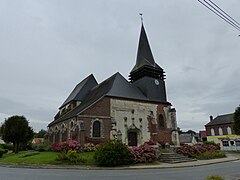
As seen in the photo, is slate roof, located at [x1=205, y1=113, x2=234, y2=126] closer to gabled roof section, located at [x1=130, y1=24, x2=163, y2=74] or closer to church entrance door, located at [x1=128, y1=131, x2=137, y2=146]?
gabled roof section, located at [x1=130, y1=24, x2=163, y2=74]

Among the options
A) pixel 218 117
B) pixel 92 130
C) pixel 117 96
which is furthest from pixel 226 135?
pixel 92 130

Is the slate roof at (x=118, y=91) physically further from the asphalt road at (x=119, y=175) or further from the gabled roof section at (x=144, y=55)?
the asphalt road at (x=119, y=175)

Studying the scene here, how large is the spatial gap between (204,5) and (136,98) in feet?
61.3

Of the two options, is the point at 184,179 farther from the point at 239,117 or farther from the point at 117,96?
the point at 239,117

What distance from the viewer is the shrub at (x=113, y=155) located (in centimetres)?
1306

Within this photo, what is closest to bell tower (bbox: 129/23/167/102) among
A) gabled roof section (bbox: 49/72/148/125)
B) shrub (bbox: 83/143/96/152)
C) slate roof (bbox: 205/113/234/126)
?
gabled roof section (bbox: 49/72/148/125)

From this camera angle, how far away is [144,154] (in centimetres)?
1477

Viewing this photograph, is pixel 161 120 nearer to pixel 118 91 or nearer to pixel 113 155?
→ pixel 118 91

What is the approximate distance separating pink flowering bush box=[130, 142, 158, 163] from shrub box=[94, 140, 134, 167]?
509mm

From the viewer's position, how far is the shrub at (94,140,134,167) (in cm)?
1306

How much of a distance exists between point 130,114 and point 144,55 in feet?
31.3

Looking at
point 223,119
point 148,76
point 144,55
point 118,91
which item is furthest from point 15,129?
point 223,119

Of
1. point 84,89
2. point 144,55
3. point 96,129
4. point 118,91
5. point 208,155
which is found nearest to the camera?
point 208,155

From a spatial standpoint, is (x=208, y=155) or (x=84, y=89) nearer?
(x=208, y=155)
